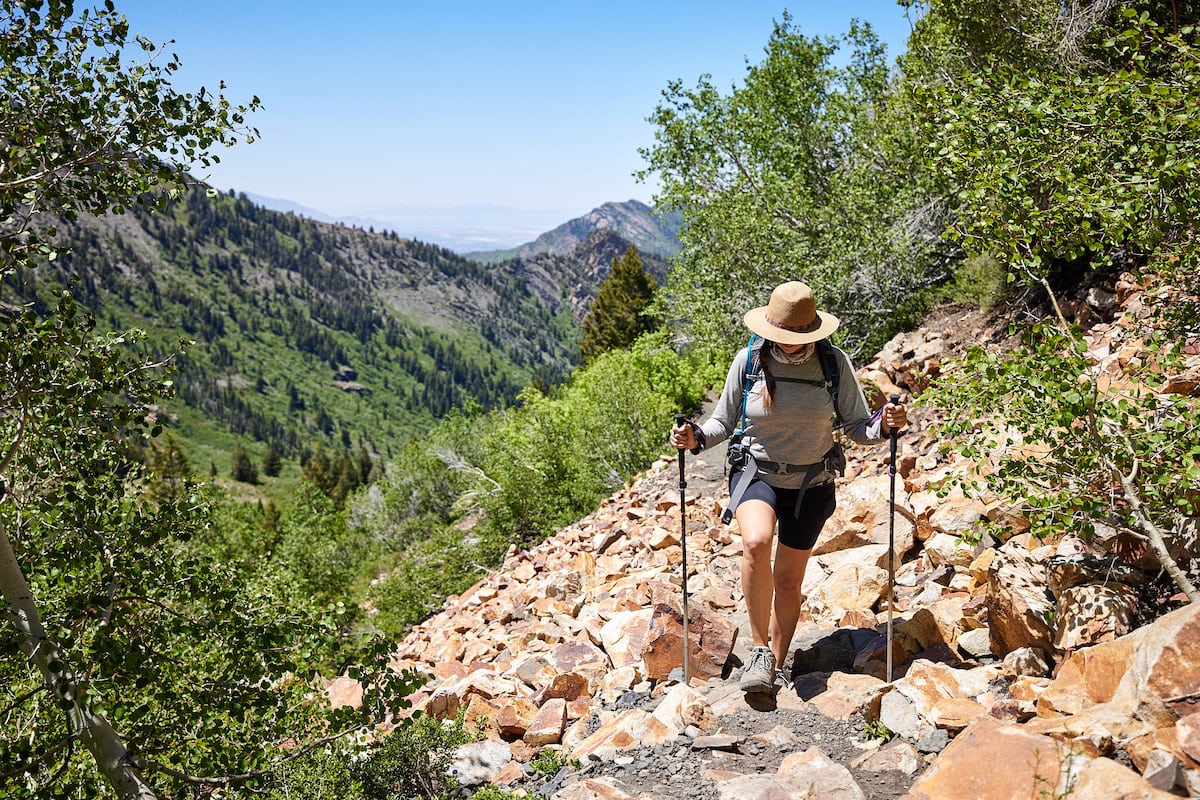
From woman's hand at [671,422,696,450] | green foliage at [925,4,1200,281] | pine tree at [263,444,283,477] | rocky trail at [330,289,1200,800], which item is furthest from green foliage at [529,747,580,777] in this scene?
pine tree at [263,444,283,477]

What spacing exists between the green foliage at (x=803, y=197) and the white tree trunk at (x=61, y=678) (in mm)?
12293

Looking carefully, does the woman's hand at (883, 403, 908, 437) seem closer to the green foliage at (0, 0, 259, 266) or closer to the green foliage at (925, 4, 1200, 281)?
the green foliage at (925, 4, 1200, 281)

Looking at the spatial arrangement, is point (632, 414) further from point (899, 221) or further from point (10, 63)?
point (10, 63)

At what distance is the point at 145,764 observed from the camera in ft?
13.2

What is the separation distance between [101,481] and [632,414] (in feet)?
52.1

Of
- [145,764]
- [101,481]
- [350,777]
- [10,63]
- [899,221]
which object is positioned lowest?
[350,777]

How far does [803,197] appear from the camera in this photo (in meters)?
16.3

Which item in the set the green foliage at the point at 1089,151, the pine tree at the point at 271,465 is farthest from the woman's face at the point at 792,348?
the pine tree at the point at 271,465

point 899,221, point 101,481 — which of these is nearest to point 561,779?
point 101,481

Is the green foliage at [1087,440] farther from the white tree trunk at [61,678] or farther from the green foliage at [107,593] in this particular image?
the white tree trunk at [61,678]

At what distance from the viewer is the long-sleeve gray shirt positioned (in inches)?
197

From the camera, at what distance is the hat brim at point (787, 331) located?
16.0 feet

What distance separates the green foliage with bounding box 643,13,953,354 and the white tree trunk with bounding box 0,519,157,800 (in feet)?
40.3

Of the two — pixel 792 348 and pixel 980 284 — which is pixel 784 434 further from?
pixel 980 284
